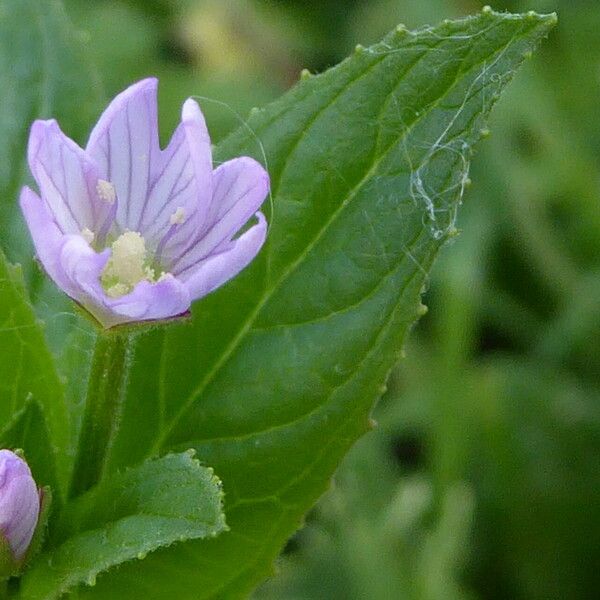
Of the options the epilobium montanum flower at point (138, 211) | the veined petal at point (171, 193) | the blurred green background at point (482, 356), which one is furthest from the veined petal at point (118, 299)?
the blurred green background at point (482, 356)

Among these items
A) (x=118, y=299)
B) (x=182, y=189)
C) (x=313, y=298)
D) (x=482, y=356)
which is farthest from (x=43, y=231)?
(x=482, y=356)

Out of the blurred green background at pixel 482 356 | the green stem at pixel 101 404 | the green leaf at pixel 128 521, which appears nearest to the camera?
the green leaf at pixel 128 521

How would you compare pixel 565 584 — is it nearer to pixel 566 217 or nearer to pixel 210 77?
pixel 566 217

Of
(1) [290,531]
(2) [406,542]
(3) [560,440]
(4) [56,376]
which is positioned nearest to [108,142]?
(4) [56,376]

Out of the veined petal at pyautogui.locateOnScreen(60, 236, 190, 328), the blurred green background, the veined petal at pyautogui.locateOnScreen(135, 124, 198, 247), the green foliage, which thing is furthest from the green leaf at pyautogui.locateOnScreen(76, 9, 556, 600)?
the blurred green background

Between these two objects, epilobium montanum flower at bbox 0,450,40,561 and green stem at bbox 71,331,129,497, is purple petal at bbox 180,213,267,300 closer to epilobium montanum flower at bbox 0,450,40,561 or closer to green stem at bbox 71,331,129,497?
green stem at bbox 71,331,129,497

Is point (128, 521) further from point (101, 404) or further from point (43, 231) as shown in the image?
point (43, 231)

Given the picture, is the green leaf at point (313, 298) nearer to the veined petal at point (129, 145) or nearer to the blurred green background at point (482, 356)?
the veined petal at point (129, 145)
